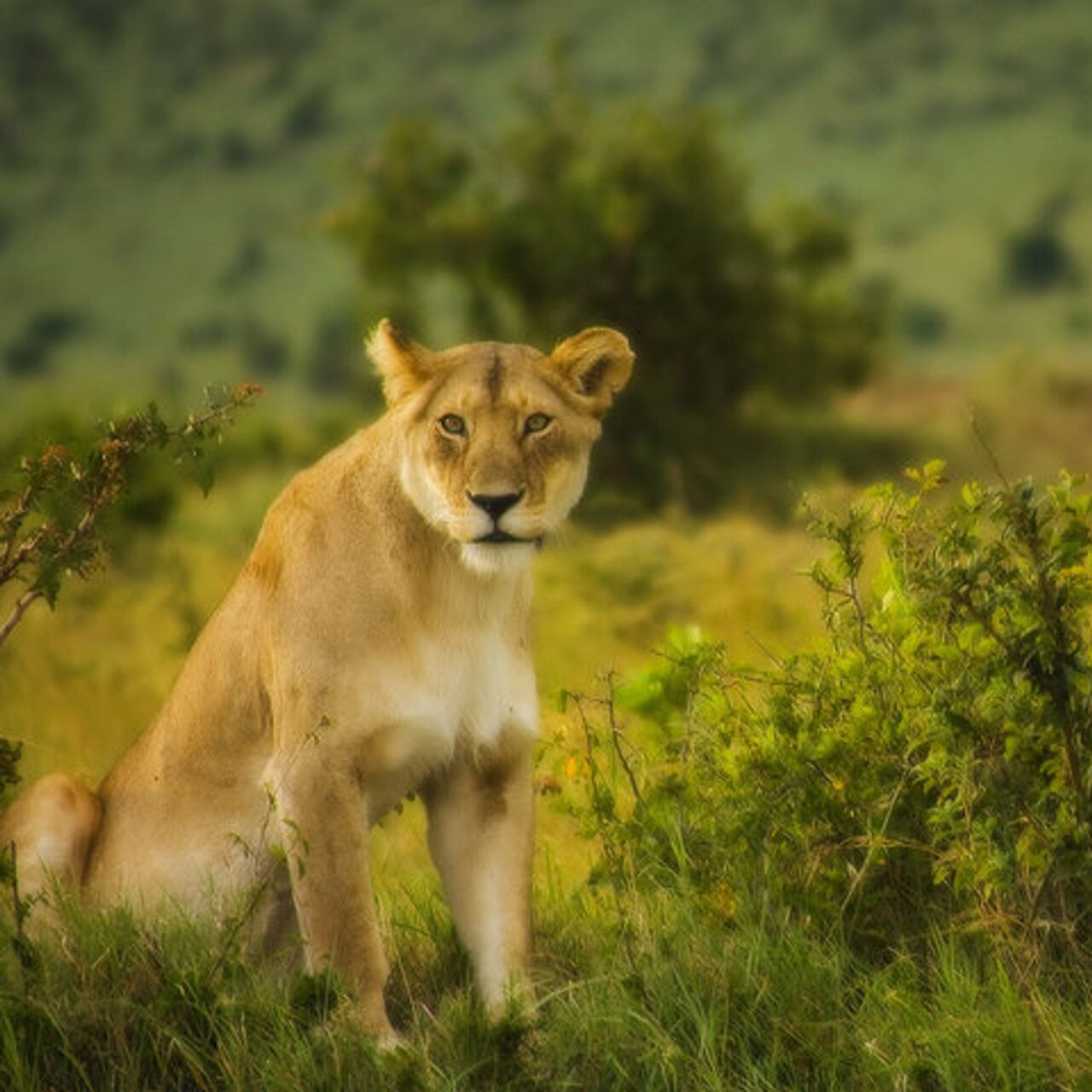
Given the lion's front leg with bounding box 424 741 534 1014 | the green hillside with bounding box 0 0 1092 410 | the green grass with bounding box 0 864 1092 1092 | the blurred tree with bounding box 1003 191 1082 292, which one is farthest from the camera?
the green hillside with bounding box 0 0 1092 410

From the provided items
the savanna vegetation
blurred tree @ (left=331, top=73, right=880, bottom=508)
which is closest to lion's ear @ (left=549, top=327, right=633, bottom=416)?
the savanna vegetation

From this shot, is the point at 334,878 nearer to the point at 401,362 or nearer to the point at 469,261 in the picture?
the point at 401,362

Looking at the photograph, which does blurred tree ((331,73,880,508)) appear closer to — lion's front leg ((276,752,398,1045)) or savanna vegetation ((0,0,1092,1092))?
savanna vegetation ((0,0,1092,1092))

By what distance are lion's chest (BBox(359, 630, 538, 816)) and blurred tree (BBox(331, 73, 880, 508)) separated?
37.3ft

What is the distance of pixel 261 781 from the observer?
14.5 feet

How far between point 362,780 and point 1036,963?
128cm

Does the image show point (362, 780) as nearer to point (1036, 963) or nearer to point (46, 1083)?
point (46, 1083)

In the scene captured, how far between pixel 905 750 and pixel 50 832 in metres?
1.74

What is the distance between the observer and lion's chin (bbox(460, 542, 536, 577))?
13.8 ft

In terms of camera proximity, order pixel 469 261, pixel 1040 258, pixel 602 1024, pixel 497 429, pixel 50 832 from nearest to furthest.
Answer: pixel 602 1024 → pixel 497 429 → pixel 50 832 → pixel 469 261 → pixel 1040 258

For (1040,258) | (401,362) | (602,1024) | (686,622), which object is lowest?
(1040,258)

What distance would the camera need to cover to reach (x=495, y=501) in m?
4.17

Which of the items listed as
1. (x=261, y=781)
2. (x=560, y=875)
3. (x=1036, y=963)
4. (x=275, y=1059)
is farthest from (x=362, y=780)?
(x=1036, y=963)

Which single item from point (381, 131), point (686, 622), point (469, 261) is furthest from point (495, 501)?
point (381, 131)
